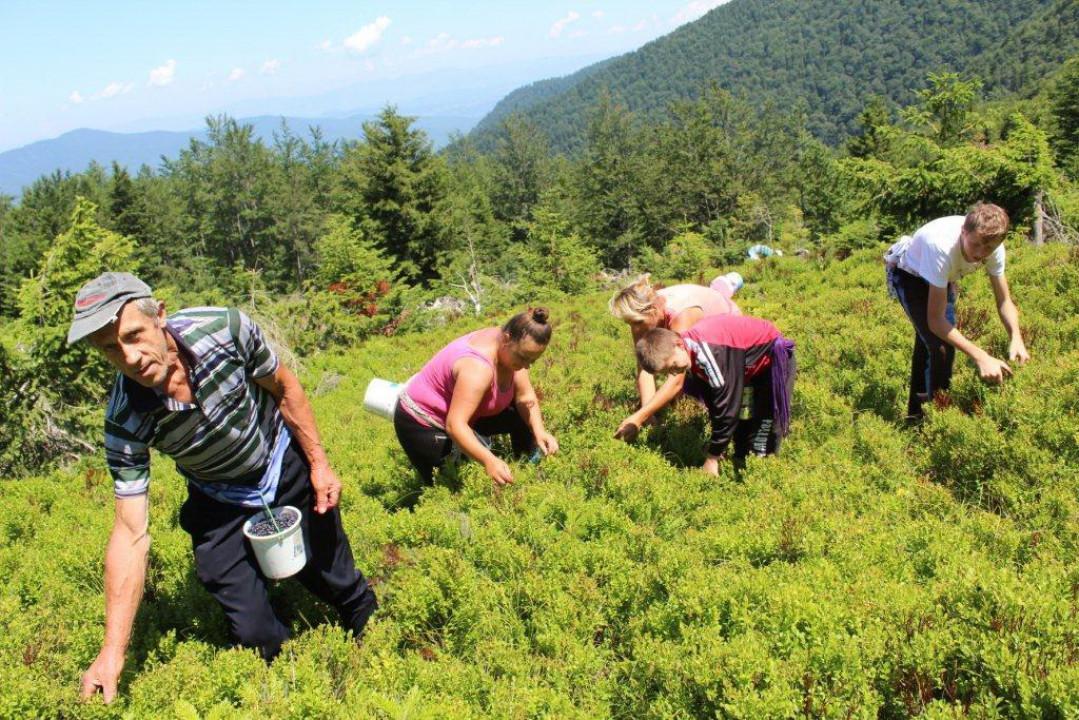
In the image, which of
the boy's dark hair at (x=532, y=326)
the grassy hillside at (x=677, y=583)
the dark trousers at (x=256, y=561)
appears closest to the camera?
the grassy hillside at (x=677, y=583)

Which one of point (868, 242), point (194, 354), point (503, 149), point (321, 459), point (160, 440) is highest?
point (503, 149)

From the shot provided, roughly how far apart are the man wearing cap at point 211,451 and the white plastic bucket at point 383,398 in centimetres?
192

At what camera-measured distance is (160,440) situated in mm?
2992

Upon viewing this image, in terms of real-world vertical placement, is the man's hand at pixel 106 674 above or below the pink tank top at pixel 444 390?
below

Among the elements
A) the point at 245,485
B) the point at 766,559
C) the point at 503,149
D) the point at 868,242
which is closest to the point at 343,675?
the point at 245,485

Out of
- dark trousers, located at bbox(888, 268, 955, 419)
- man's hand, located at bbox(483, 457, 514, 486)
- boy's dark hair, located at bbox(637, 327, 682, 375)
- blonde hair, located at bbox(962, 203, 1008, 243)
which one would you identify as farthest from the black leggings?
blonde hair, located at bbox(962, 203, 1008, 243)

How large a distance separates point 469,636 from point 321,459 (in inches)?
51.0

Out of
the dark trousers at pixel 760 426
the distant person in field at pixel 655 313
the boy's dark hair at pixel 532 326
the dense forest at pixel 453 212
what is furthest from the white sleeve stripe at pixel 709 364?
the dense forest at pixel 453 212

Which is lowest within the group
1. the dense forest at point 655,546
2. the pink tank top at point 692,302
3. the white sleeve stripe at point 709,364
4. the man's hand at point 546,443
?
the dense forest at point 655,546

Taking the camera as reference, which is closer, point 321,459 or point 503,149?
point 321,459

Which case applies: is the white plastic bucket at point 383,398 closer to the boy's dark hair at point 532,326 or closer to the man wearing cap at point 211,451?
the boy's dark hair at point 532,326

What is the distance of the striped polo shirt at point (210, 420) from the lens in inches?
113

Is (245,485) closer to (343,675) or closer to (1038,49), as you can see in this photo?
(343,675)

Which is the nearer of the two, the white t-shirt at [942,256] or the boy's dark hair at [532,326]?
the boy's dark hair at [532,326]
